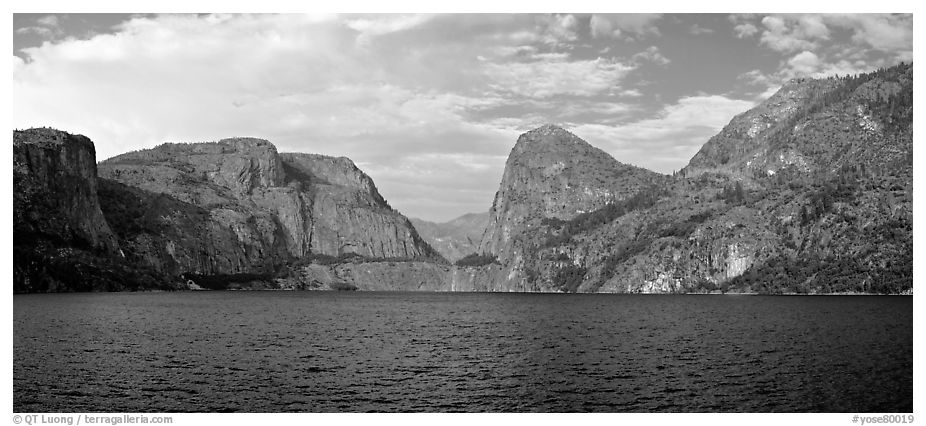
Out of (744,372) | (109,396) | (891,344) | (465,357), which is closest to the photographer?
(109,396)

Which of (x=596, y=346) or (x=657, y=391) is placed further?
(x=596, y=346)

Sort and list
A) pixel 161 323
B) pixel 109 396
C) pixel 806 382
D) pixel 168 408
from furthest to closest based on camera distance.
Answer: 1. pixel 161 323
2. pixel 806 382
3. pixel 109 396
4. pixel 168 408

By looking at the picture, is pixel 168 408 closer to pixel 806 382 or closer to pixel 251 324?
pixel 806 382

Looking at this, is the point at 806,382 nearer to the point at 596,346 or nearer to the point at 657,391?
the point at 657,391
